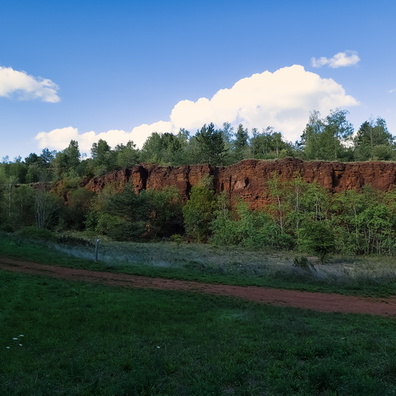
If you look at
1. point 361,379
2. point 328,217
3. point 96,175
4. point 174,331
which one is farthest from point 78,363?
point 96,175

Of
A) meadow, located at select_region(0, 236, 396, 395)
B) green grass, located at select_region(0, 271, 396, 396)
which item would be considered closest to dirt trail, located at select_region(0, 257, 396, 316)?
meadow, located at select_region(0, 236, 396, 395)

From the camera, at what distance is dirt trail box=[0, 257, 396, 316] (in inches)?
467

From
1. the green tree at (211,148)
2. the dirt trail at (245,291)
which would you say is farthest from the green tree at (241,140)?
the dirt trail at (245,291)

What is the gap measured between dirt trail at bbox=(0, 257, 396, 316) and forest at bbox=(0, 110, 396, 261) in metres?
11.2

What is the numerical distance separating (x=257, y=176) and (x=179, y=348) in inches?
1652

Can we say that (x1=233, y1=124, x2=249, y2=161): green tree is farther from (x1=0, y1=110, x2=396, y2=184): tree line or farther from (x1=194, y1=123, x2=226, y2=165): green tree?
(x1=194, y1=123, x2=226, y2=165): green tree

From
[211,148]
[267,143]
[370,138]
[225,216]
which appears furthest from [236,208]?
[370,138]

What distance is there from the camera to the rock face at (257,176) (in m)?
42.7

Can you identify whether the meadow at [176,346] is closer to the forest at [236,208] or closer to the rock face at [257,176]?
the forest at [236,208]

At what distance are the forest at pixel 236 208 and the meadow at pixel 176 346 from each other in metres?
16.3

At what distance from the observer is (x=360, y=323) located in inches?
366

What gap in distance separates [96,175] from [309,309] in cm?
5784

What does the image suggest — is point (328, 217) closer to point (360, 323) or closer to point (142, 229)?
point (142, 229)

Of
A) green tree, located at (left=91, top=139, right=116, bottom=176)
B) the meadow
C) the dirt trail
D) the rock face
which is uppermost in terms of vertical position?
green tree, located at (left=91, top=139, right=116, bottom=176)
